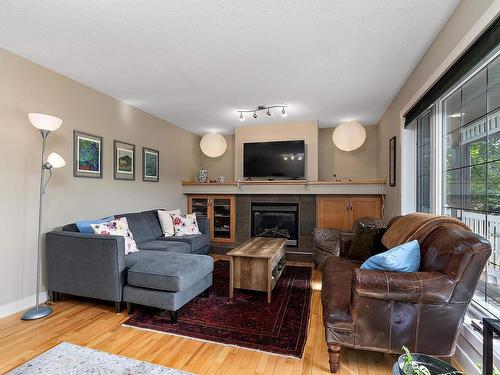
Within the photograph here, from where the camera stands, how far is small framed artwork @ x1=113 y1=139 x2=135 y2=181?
138 inches

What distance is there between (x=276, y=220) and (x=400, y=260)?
3000 millimetres

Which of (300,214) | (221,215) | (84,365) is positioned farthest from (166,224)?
(84,365)

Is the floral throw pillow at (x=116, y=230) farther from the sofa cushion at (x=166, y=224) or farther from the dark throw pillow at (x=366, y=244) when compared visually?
the dark throw pillow at (x=366, y=244)

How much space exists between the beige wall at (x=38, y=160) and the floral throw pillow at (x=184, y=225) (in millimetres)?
589

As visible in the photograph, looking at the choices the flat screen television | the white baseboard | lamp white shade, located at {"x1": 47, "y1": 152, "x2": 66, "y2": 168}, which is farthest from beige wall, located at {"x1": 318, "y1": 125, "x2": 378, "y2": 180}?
the white baseboard

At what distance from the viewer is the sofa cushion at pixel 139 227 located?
3.38m

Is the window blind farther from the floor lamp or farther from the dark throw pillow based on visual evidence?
the floor lamp

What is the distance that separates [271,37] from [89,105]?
2337 millimetres

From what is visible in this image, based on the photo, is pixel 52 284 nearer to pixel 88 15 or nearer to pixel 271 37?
pixel 88 15

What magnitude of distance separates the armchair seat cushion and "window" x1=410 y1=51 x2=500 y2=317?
0.85 meters

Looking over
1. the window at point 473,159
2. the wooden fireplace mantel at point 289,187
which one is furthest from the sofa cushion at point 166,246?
the window at point 473,159

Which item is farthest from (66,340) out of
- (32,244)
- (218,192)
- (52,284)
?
(218,192)

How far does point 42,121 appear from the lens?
2.29 m

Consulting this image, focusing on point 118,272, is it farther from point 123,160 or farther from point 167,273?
point 123,160
